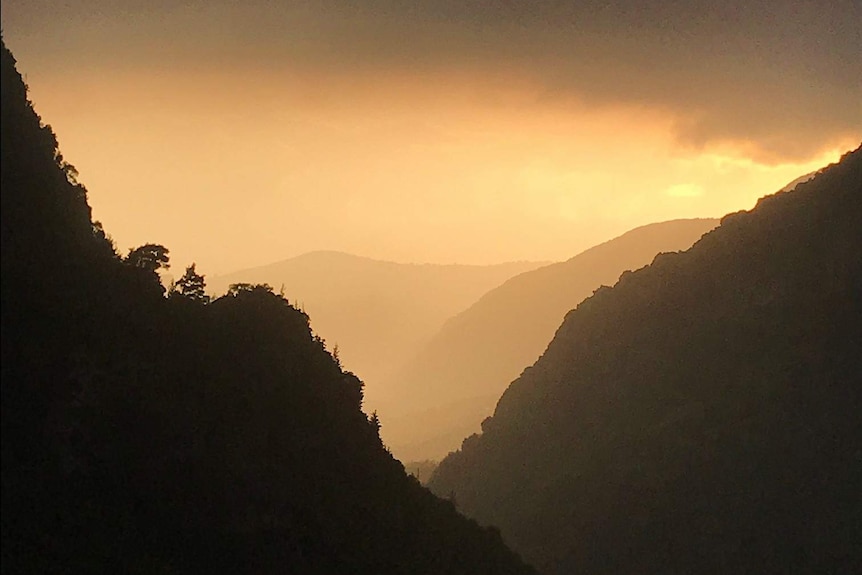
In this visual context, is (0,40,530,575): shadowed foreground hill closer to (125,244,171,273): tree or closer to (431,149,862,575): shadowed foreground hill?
(125,244,171,273): tree

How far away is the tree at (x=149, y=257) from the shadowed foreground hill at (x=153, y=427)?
0.56 ft

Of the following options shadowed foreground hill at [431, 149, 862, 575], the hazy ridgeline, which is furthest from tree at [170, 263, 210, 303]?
shadowed foreground hill at [431, 149, 862, 575]

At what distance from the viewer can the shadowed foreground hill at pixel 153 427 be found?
29797 millimetres

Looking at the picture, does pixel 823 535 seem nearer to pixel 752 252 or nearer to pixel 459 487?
pixel 752 252

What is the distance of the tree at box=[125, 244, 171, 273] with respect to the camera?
45281 mm

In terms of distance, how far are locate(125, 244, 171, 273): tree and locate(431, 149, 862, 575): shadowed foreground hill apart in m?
69.2

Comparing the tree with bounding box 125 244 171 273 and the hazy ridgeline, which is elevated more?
the tree with bounding box 125 244 171 273

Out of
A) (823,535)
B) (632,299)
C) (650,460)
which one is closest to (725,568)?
(823,535)

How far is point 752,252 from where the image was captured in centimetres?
10694

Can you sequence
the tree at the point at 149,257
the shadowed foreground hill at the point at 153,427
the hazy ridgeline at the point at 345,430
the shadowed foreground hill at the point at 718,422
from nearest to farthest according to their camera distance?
the shadowed foreground hill at the point at 153,427 < the hazy ridgeline at the point at 345,430 < the tree at the point at 149,257 < the shadowed foreground hill at the point at 718,422

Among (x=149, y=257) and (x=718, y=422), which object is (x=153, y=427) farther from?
(x=718, y=422)

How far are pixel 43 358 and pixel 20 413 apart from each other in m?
2.66

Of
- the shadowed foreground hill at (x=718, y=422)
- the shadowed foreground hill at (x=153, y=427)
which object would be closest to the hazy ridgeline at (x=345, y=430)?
the shadowed foreground hill at (x=153, y=427)

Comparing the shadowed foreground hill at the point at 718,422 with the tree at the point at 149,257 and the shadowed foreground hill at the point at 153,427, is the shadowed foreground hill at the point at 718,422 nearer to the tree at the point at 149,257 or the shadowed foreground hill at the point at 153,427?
the shadowed foreground hill at the point at 153,427
